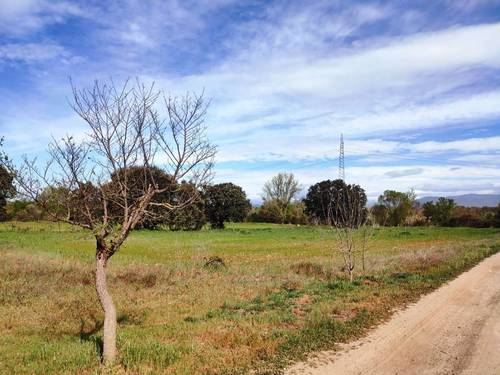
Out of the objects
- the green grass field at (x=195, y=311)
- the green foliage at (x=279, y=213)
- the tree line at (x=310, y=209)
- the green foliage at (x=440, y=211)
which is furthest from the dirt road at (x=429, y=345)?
the green foliage at (x=279, y=213)

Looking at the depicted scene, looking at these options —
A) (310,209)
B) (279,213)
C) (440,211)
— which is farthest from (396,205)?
(279,213)

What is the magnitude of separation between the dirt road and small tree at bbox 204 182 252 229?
65866 mm

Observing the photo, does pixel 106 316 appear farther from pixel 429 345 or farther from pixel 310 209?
pixel 310 209

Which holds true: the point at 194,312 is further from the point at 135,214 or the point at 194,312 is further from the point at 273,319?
the point at 135,214

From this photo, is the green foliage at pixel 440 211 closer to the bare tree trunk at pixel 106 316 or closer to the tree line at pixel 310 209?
the tree line at pixel 310 209

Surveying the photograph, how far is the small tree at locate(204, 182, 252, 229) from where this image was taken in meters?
79.8

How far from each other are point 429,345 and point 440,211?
81.4 meters

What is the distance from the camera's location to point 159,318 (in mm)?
13141

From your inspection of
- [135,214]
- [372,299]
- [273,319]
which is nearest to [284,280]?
[372,299]

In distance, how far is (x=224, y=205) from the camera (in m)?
80.1

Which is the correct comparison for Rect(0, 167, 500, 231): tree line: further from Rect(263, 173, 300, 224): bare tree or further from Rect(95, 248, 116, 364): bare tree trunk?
Rect(95, 248, 116, 364): bare tree trunk

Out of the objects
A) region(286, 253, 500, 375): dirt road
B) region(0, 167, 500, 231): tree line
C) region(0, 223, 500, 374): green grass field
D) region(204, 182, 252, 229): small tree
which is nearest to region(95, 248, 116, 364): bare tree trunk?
region(0, 223, 500, 374): green grass field

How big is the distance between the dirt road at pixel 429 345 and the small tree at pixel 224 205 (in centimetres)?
6587

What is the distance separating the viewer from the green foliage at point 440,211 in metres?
84.1
